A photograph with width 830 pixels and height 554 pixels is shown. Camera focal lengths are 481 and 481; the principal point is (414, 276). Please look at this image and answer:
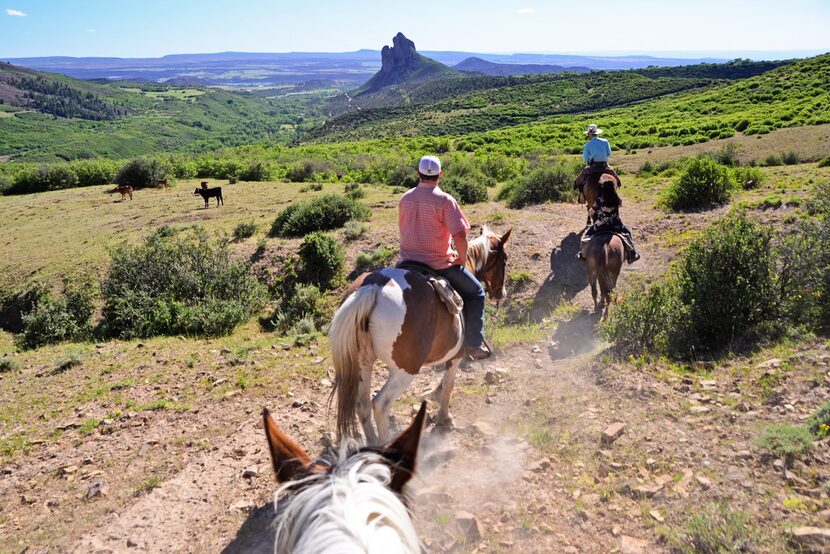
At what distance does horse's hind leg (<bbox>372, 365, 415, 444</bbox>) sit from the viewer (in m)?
4.57

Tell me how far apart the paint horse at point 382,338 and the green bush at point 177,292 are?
6.37m

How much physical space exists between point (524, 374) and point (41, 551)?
5613 mm

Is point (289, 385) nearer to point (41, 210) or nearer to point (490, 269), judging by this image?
A: point (490, 269)

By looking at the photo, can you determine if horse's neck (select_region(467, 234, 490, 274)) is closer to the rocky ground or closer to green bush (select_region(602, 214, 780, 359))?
the rocky ground

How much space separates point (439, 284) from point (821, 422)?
3.48 m

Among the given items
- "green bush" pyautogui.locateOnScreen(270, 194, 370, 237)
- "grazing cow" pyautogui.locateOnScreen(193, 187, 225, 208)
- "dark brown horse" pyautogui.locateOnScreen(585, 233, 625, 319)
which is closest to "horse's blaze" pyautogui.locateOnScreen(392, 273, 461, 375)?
"dark brown horse" pyautogui.locateOnScreen(585, 233, 625, 319)

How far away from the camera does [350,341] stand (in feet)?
14.0

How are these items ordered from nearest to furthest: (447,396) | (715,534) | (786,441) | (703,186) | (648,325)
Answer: (715,534) → (786,441) → (447,396) → (648,325) → (703,186)

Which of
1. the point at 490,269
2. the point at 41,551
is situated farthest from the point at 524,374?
the point at 41,551

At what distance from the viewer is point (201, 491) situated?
484cm

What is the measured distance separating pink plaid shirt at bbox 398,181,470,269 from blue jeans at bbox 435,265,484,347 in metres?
0.18

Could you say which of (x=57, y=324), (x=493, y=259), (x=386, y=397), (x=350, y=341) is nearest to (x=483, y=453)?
(x=386, y=397)

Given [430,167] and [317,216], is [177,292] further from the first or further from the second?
[430,167]

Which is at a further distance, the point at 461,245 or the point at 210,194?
the point at 210,194
